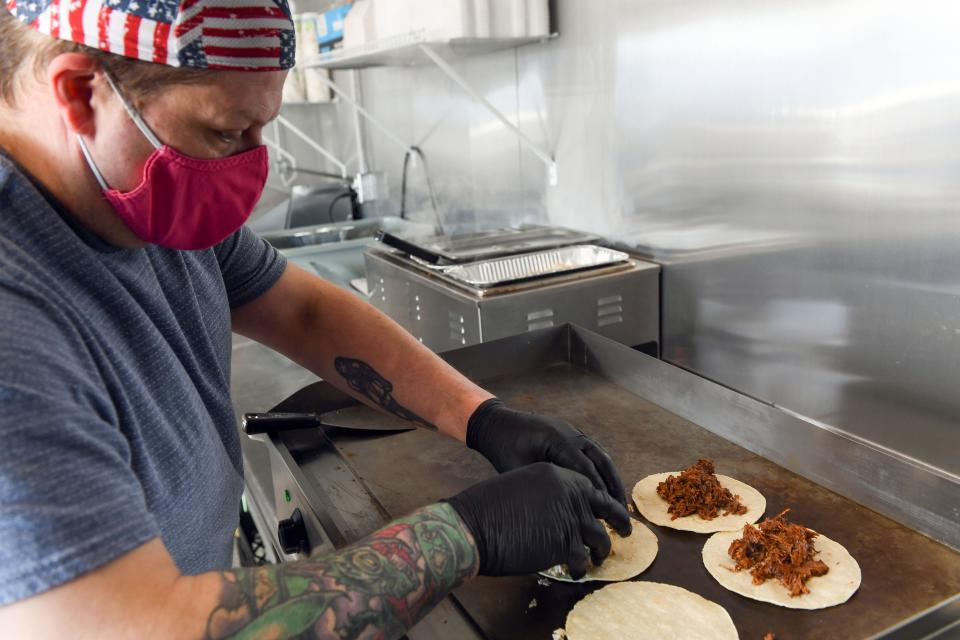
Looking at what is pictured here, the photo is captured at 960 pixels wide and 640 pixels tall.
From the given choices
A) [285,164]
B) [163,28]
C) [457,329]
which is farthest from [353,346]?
[285,164]

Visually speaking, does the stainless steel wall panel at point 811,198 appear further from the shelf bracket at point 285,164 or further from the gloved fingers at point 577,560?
the shelf bracket at point 285,164

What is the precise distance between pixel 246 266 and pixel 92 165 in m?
0.56

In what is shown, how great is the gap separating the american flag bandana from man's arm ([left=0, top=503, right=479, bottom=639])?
567 millimetres

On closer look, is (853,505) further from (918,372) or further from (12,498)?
(12,498)

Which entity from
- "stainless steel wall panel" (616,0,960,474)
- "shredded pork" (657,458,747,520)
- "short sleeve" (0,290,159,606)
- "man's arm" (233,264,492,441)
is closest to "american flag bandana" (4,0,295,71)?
"short sleeve" (0,290,159,606)

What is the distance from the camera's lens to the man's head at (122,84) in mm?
868

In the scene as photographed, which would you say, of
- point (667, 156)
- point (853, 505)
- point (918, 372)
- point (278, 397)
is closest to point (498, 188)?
point (667, 156)

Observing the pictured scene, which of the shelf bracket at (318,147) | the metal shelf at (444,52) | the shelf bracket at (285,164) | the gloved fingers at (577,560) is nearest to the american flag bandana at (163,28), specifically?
the gloved fingers at (577,560)

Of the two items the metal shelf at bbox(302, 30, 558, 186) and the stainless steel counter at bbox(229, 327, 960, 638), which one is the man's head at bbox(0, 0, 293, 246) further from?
the metal shelf at bbox(302, 30, 558, 186)

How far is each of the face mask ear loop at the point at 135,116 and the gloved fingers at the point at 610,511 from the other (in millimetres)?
789

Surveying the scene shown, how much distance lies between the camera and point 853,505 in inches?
50.1

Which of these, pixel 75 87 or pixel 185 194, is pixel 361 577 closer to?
pixel 185 194

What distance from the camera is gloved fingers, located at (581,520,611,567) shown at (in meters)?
1.11

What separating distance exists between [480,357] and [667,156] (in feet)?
3.46
